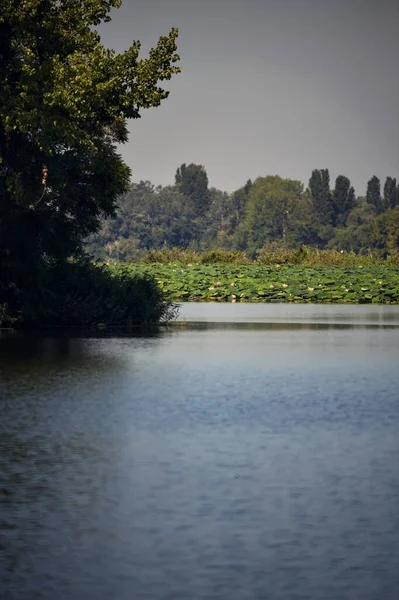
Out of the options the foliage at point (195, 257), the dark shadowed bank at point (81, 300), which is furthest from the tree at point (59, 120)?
the foliage at point (195, 257)

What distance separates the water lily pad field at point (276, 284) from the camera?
62344 millimetres

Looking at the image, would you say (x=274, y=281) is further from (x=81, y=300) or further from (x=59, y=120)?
(x=59, y=120)

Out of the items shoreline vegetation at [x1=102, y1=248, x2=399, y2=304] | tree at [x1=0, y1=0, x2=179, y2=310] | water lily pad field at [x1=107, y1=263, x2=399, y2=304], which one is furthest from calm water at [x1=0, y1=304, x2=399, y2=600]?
water lily pad field at [x1=107, y1=263, x2=399, y2=304]

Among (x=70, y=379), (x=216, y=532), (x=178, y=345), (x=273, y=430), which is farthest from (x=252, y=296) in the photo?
(x=216, y=532)

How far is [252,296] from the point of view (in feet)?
205

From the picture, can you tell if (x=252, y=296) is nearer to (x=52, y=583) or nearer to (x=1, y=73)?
(x=1, y=73)

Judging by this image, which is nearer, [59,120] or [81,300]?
[59,120]

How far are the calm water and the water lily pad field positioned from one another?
130 feet

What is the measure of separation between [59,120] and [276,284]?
114 feet

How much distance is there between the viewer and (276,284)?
63.8 meters

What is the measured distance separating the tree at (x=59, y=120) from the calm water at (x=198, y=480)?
9446 millimetres

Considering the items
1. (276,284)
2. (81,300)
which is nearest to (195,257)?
(276,284)

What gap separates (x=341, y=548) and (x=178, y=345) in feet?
66.6

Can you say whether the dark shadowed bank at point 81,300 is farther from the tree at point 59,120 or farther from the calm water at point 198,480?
the calm water at point 198,480
